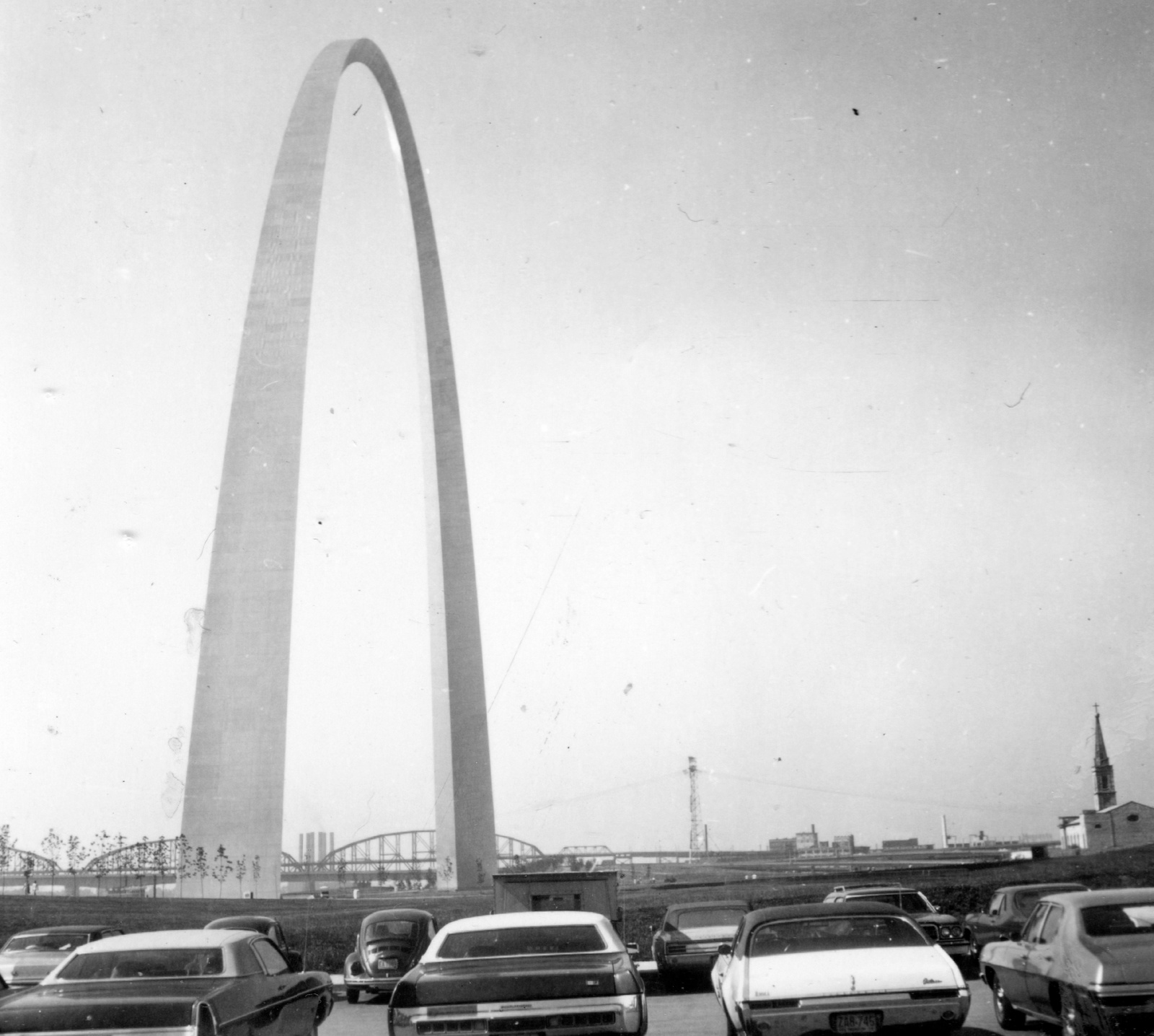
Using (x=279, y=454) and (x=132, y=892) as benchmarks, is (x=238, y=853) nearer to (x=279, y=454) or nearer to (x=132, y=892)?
(x=279, y=454)

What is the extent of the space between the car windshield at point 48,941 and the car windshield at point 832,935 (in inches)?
385

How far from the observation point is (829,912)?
9.28 meters

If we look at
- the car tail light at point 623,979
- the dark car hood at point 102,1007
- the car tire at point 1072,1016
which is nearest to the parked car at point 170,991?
the dark car hood at point 102,1007

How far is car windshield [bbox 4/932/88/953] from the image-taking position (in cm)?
1558

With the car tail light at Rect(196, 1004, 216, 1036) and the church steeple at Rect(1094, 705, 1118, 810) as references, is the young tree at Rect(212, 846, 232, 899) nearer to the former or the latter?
the car tail light at Rect(196, 1004, 216, 1036)

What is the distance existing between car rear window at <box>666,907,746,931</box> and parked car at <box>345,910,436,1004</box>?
3419 mm

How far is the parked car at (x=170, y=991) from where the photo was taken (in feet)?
25.4

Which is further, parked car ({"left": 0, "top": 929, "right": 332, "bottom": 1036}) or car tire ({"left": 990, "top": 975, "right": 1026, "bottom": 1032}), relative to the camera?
car tire ({"left": 990, "top": 975, "right": 1026, "bottom": 1032})

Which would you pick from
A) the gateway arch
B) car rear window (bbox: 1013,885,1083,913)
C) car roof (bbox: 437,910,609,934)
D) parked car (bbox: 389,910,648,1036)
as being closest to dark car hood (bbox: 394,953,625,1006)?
parked car (bbox: 389,910,648,1036)

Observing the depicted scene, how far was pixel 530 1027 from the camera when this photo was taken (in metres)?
7.86

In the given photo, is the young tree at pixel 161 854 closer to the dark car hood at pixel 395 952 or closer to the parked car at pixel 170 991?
the dark car hood at pixel 395 952


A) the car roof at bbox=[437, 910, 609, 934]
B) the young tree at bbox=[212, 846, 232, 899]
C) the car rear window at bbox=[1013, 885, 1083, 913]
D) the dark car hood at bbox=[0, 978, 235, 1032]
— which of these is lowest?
the dark car hood at bbox=[0, 978, 235, 1032]

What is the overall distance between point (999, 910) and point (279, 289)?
25.3 meters

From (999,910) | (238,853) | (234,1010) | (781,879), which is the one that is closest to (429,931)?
(999,910)
